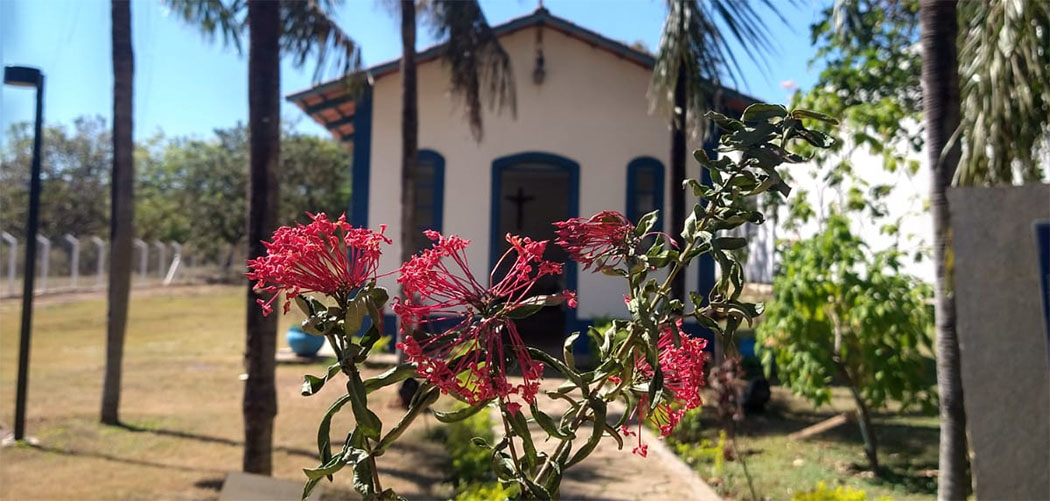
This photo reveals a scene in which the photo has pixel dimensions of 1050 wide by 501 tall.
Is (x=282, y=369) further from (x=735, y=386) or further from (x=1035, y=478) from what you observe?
(x=1035, y=478)

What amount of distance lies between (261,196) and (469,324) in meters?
3.50

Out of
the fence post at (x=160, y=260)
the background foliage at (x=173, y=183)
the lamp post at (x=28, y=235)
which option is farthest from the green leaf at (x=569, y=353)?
the fence post at (x=160, y=260)

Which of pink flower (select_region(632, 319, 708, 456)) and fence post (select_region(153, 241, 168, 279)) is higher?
fence post (select_region(153, 241, 168, 279))

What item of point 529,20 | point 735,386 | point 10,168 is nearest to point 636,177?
point 529,20

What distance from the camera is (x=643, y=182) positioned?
415 inches

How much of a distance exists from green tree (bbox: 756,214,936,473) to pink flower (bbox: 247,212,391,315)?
473 cm

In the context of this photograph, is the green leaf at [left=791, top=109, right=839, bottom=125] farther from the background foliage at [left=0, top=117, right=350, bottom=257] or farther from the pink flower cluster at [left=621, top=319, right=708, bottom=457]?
the background foliage at [left=0, top=117, right=350, bottom=257]

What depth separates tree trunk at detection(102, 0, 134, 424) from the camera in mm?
7086

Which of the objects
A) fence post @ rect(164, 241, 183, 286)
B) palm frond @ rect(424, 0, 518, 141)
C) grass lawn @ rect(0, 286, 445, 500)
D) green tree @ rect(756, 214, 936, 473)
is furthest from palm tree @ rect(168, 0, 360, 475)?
fence post @ rect(164, 241, 183, 286)

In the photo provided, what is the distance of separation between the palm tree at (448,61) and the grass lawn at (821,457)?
13.1 ft

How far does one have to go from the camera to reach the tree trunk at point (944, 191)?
10.7 ft

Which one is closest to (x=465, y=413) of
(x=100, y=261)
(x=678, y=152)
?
(x=678, y=152)

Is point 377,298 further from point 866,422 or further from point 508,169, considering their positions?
point 508,169

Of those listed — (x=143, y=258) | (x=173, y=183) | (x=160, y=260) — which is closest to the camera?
(x=143, y=258)
